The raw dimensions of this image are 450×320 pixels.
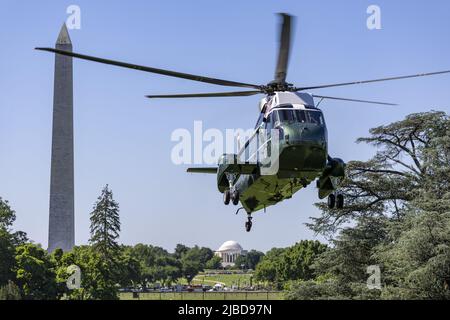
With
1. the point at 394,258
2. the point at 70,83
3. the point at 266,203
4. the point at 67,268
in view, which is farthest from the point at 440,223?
the point at 70,83

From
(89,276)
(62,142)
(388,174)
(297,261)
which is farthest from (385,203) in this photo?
(297,261)

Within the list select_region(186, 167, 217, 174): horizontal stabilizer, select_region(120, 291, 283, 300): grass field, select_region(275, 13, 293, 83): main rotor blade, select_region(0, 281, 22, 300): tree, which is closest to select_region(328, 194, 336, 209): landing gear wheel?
select_region(275, 13, 293, 83): main rotor blade

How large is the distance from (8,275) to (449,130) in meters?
52.6

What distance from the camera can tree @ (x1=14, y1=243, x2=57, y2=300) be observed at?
86062 millimetres

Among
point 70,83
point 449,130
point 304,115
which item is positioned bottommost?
point 304,115

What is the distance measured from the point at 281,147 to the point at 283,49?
141 inches

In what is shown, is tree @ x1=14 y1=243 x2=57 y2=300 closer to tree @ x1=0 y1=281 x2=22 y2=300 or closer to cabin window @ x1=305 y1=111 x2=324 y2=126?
tree @ x1=0 y1=281 x2=22 y2=300

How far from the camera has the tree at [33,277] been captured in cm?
8606

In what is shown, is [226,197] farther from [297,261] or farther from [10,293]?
[297,261]

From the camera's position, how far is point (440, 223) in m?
49.7

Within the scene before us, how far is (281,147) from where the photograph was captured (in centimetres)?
2700

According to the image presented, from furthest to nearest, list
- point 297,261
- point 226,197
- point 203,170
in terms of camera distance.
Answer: point 297,261, point 203,170, point 226,197
